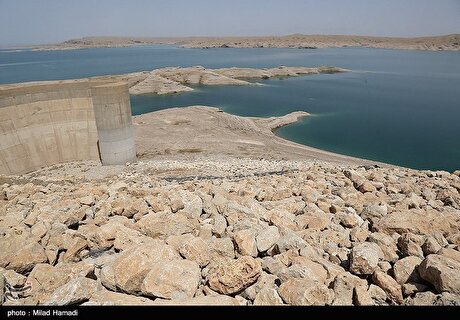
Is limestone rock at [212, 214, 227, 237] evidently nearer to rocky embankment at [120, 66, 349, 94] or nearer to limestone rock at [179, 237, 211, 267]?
limestone rock at [179, 237, 211, 267]

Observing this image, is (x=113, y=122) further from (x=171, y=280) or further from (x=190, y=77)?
(x=190, y=77)

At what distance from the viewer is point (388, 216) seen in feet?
22.0

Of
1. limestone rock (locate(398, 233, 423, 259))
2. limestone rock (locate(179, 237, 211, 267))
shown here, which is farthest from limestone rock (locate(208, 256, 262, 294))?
limestone rock (locate(398, 233, 423, 259))

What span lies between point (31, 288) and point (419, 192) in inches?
375

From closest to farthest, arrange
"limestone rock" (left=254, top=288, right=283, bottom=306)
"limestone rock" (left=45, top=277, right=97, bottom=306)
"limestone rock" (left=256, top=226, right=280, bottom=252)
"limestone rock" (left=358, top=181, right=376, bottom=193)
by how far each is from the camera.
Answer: "limestone rock" (left=45, top=277, right=97, bottom=306) < "limestone rock" (left=254, top=288, right=283, bottom=306) < "limestone rock" (left=256, top=226, right=280, bottom=252) < "limestone rock" (left=358, top=181, right=376, bottom=193)

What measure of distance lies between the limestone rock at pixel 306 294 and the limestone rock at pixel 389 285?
2.61 feet

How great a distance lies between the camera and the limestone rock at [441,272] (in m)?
4.12

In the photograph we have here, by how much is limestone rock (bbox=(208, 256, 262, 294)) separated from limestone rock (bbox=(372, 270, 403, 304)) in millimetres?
1699

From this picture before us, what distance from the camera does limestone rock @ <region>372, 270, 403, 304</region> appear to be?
14.3 ft

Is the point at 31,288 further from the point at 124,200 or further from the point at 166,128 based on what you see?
the point at 166,128

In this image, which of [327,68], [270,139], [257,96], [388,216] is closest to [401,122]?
[270,139]

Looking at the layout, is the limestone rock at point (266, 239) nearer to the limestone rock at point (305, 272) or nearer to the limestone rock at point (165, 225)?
the limestone rock at point (305, 272)

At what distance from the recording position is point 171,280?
4.53m

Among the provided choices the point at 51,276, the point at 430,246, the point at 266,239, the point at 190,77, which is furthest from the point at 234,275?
the point at 190,77
